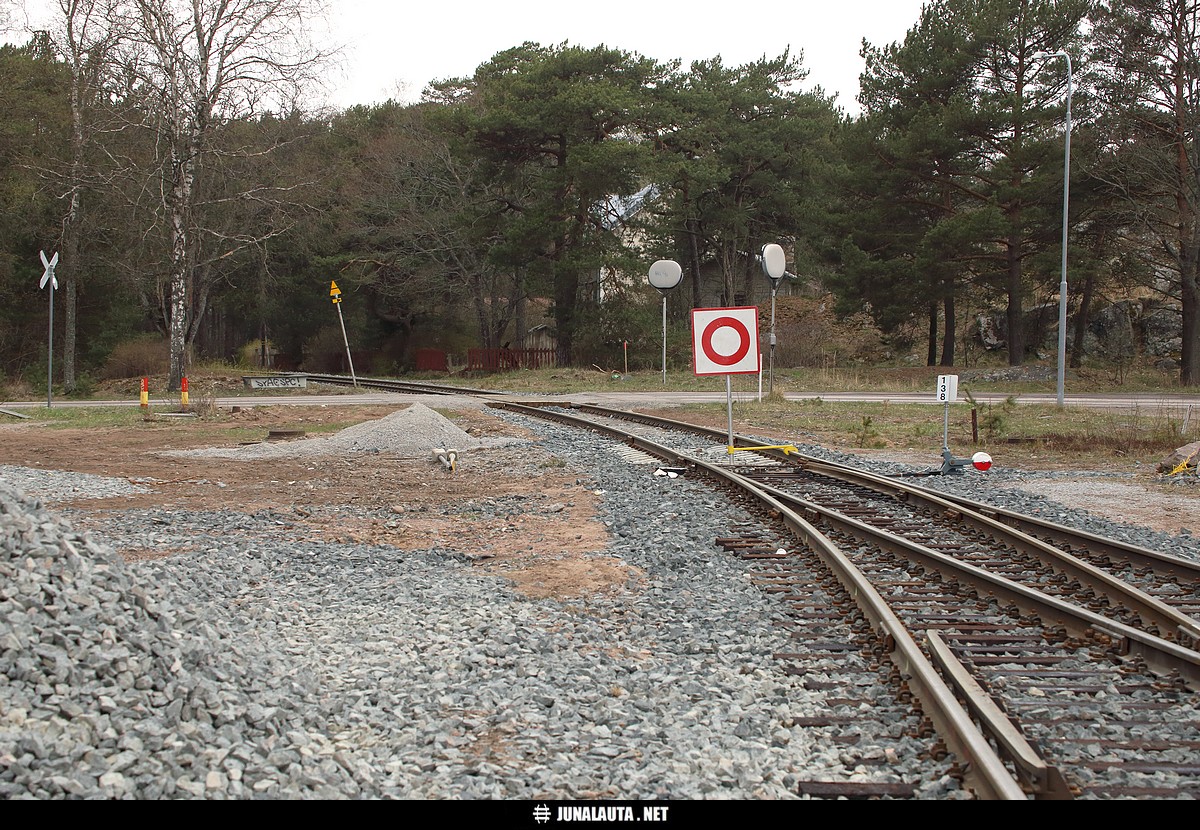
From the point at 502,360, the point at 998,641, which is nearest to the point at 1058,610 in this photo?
the point at 998,641

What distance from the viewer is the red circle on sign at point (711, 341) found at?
12.9 m

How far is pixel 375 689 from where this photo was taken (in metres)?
4.60

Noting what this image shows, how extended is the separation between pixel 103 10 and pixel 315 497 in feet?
77.4

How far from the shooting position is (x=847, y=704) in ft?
14.7

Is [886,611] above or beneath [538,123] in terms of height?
beneath

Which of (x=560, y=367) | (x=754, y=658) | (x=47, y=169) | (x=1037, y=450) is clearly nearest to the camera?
(x=754, y=658)

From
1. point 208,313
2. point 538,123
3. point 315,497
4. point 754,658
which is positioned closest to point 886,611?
point 754,658

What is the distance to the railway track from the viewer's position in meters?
3.75

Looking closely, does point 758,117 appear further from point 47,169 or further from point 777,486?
point 777,486

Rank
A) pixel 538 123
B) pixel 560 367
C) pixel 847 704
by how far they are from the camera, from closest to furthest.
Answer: pixel 847 704
pixel 538 123
pixel 560 367

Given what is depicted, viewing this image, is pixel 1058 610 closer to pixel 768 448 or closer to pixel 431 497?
pixel 431 497

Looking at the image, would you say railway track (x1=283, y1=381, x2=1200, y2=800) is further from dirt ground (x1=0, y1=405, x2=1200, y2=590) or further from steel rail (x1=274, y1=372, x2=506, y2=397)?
steel rail (x1=274, y1=372, x2=506, y2=397)

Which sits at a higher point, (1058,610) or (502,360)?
(502,360)

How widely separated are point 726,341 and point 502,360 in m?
32.2
